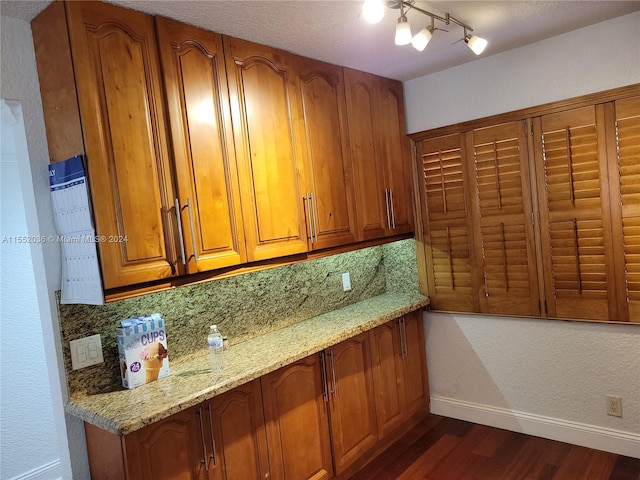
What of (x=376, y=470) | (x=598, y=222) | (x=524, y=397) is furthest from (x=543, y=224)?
(x=376, y=470)

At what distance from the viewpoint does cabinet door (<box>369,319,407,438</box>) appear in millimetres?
2826

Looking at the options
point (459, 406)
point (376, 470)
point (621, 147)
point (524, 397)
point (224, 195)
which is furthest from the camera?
point (459, 406)

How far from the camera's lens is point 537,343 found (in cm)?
285

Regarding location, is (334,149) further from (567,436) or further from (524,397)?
(567,436)

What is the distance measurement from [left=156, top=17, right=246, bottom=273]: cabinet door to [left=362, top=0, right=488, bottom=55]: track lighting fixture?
2.47 ft

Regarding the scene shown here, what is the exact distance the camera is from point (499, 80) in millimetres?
2848

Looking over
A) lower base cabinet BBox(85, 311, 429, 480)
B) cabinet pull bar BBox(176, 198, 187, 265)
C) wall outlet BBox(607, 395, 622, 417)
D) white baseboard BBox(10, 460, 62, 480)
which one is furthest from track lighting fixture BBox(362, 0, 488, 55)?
white baseboard BBox(10, 460, 62, 480)

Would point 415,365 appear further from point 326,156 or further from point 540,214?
point 326,156

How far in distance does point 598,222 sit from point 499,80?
3.38ft

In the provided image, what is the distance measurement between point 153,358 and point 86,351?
262mm

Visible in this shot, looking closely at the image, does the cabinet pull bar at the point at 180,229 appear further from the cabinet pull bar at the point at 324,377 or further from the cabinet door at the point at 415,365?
the cabinet door at the point at 415,365

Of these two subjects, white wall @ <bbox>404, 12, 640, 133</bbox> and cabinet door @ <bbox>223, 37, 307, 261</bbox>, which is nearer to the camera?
cabinet door @ <bbox>223, 37, 307, 261</bbox>

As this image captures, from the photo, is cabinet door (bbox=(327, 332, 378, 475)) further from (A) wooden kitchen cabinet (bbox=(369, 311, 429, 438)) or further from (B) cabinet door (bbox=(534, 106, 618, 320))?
(B) cabinet door (bbox=(534, 106, 618, 320))

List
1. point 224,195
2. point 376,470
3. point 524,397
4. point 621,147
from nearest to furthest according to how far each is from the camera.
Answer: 1. point 224,195
2. point 621,147
3. point 376,470
4. point 524,397
